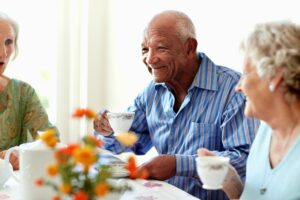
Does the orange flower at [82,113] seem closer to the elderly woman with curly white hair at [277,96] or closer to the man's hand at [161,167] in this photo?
the elderly woman with curly white hair at [277,96]

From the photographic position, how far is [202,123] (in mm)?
1925

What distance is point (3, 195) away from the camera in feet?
4.63

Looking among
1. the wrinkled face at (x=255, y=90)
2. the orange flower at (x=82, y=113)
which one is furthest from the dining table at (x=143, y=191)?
the orange flower at (x=82, y=113)

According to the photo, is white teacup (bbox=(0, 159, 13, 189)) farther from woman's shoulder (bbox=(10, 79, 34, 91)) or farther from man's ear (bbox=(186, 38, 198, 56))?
man's ear (bbox=(186, 38, 198, 56))

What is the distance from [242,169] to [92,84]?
1669 millimetres

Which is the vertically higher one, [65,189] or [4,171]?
[65,189]

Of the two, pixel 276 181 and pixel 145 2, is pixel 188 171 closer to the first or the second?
pixel 276 181

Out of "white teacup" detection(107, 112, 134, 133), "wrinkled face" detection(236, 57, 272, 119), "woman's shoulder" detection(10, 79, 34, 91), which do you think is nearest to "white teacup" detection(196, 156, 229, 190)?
"wrinkled face" detection(236, 57, 272, 119)

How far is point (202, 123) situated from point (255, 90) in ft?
2.07

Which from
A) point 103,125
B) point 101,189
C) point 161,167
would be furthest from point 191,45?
point 101,189

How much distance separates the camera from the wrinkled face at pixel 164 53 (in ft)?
6.42

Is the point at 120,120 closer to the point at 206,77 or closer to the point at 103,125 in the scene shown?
the point at 103,125

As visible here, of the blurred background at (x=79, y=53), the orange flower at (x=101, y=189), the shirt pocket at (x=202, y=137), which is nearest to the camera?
the orange flower at (x=101, y=189)

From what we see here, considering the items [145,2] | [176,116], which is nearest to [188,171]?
[176,116]
